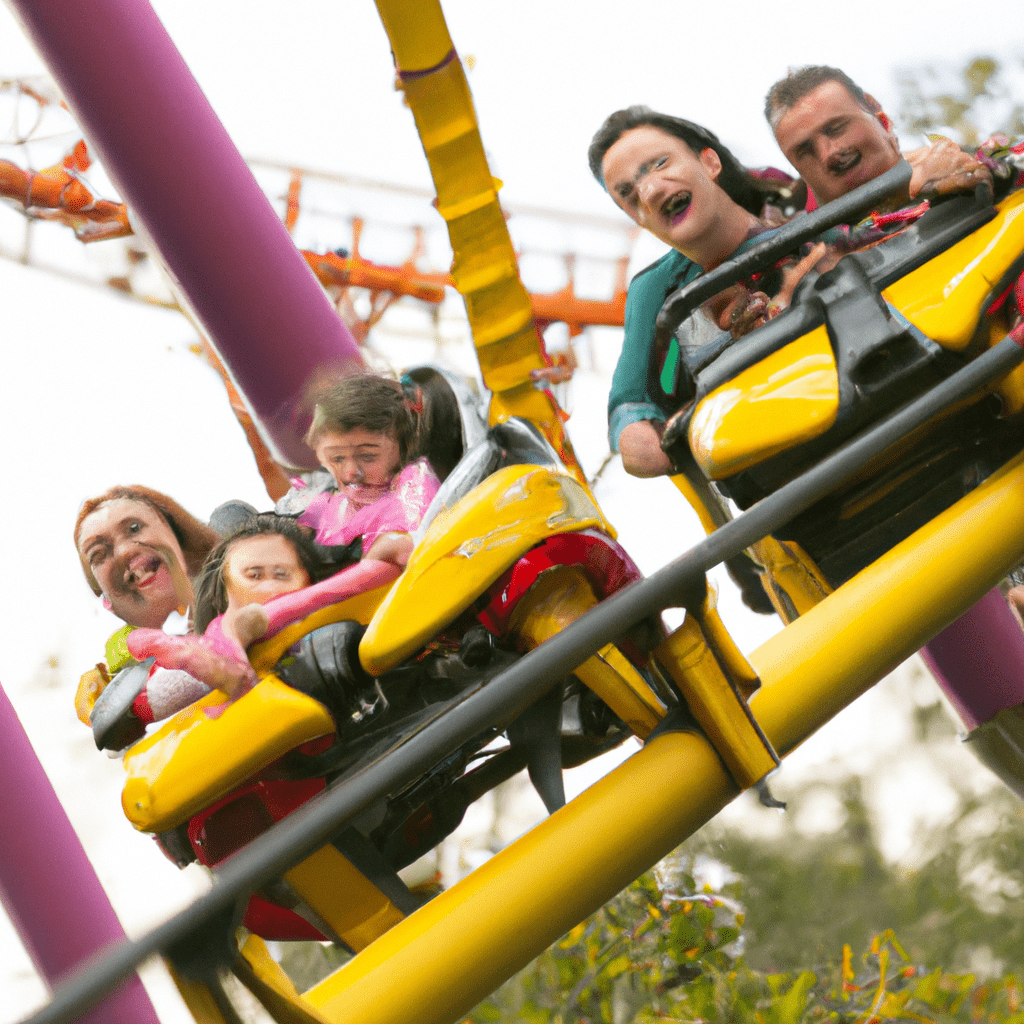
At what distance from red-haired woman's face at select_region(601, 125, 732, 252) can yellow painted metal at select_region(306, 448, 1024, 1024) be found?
1.12 feet

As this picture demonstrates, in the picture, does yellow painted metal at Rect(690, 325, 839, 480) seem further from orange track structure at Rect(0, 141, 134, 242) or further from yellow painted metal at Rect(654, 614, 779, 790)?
orange track structure at Rect(0, 141, 134, 242)

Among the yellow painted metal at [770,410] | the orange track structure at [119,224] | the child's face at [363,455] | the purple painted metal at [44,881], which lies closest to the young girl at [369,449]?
the child's face at [363,455]

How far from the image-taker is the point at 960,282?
34.4 inches

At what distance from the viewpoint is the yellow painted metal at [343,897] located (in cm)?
77

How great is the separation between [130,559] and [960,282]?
709 millimetres

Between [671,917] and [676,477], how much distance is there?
37.0 inches

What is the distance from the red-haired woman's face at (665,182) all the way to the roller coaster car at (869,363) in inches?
5.8

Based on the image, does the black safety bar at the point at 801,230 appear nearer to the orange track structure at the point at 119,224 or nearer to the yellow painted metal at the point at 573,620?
the yellow painted metal at the point at 573,620

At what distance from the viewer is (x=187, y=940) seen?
553 mm

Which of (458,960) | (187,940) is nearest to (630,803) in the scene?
(458,960)

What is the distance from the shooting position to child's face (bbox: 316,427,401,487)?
37.2 inches

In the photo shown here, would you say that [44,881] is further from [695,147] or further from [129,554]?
[695,147]

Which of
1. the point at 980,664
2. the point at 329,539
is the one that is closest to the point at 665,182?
the point at 329,539

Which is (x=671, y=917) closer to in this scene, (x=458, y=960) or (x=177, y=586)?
(x=177, y=586)
